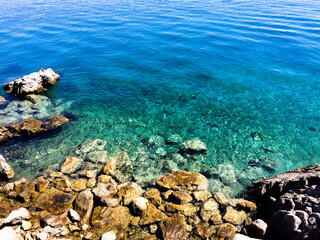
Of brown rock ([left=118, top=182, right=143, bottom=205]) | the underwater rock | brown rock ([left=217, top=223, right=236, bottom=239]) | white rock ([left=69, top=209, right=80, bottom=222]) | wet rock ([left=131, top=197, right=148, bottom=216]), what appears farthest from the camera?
the underwater rock

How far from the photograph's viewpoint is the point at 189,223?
949 cm

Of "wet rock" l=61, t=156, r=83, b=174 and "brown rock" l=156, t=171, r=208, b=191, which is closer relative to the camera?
"brown rock" l=156, t=171, r=208, b=191

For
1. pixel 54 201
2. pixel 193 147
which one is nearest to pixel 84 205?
pixel 54 201

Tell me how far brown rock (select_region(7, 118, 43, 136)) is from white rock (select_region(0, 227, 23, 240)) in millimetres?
9199

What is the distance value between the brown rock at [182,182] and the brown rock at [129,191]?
1.17 meters

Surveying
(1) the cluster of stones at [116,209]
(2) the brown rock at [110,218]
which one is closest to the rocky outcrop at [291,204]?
(1) the cluster of stones at [116,209]

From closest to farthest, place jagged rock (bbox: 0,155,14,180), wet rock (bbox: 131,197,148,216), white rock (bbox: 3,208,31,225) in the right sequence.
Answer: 1. white rock (bbox: 3,208,31,225)
2. wet rock (bbox: 131,197,148,216)
3. jagged rock (bbox: 0,155,14,180)

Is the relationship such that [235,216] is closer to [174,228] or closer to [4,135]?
[174,228]

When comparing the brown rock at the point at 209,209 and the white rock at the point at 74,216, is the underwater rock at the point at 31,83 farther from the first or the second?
the brown rock at the point at 209,209

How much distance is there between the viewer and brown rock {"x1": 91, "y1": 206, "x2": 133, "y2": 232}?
9297mm

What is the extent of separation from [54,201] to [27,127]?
27.1 ft

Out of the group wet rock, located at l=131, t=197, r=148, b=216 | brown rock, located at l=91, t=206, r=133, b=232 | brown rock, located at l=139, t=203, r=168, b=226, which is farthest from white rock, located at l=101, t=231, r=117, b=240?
wet rock, located at l=131, t=197, r=148, b=216

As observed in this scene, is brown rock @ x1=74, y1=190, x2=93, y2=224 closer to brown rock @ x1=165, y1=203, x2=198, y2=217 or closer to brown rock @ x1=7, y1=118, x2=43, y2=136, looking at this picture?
brown rock @ x1=165, y1=203, x2=198, y2=217

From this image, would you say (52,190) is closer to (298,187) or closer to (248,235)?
(248,235)
